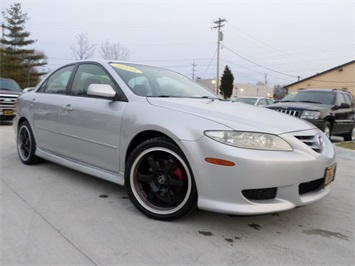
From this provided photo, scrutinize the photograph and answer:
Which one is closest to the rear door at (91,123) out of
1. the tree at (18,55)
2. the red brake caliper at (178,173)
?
the red brake caliper at (178,173)

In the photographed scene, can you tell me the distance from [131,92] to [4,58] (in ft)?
134

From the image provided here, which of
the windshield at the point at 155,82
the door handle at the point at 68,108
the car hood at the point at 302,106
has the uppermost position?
the windshield at the point at 155,82

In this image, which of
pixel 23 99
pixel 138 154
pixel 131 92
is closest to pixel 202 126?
pixel 138 154

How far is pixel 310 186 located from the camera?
2.69 meters

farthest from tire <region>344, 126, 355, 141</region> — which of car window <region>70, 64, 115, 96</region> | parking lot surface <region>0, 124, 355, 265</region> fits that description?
car window <region>70, 64, 115, 96</region>

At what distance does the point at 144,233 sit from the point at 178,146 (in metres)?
0.76

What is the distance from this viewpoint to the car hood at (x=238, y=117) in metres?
2.55

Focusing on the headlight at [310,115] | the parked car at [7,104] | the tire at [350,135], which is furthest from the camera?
the parked car at [7,104]

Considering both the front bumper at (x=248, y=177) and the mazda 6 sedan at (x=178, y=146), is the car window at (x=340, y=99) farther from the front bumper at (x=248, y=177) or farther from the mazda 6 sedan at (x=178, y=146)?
the front bumper at (x=248, y=177)

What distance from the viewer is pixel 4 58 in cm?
3753

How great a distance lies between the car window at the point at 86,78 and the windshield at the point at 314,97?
6.61 m

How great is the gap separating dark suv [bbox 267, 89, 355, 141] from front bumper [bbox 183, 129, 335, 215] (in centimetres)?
546

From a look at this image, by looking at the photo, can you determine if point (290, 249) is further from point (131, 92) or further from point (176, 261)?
point (131, 92)

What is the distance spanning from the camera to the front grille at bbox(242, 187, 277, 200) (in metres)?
2.42
